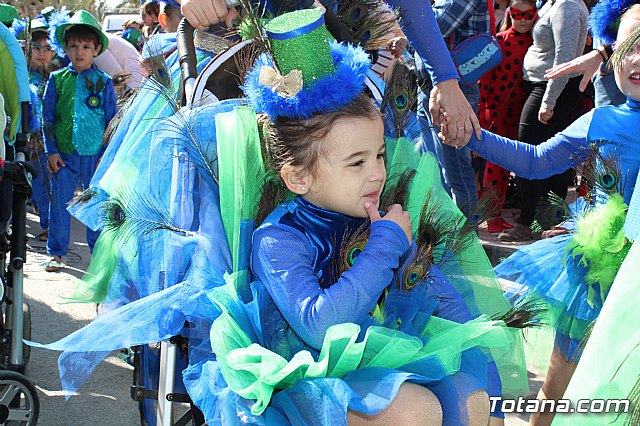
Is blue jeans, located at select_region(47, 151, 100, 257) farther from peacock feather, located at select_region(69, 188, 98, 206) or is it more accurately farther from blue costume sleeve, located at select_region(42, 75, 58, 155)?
peacock feather, located at select_region(69, 188, 98, 206)

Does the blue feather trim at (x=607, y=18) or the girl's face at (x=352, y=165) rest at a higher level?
the blue feather trim at (x=607, y=18)

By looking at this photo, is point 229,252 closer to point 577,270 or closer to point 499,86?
point 577,270

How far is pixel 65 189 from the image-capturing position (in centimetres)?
671

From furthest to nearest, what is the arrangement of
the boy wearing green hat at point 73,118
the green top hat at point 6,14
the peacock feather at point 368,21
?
1. the boy wearing green hat at point 73,118
2. the green top hat at point 6,14
3. the peacock feather at point 368,21

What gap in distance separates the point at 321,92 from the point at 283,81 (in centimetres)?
11

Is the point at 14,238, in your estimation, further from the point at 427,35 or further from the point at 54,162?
the point at 54,162

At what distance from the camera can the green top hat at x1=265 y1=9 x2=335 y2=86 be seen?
232 cm

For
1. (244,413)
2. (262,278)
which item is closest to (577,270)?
(262,278)

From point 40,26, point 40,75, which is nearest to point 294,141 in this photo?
point 40,75

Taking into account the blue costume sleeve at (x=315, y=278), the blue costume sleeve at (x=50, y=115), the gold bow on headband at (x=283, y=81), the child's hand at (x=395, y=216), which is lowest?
the blue costume sleeve at (x=50, y=115)

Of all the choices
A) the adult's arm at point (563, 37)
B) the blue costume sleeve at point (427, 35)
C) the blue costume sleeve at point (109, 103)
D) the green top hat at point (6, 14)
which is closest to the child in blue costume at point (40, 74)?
the blue costume sleeve at point (109, 103)

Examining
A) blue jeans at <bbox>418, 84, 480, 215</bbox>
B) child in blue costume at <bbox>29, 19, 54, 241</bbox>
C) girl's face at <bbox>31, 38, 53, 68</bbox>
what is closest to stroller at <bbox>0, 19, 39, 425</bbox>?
blue jeans at <bbox>418, 84, 480, 215</bbox>

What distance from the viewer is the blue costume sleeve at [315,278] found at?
222cm

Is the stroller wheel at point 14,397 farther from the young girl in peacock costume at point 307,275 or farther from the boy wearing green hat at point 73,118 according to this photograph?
the boy wearing green hat at point 73,118
